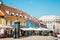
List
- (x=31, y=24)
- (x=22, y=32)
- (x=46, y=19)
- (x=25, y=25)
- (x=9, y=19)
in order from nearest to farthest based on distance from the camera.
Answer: (x=9, y=19) < (x=22, y=32) < (x=25, y=25) < (x=31, y=24) < (x=46, y=19)

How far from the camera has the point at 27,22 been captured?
42.5 m

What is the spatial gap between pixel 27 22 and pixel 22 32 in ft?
14.7

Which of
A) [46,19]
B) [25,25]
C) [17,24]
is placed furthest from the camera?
[46,19]

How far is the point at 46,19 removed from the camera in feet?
300

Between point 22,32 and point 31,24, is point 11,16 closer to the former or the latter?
point 22,32

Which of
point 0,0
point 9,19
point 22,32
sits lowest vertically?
point 22,32

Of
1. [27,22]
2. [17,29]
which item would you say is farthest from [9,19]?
[17,29]

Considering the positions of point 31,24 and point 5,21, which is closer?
point 5,21

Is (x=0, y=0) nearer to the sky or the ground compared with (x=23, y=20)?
nearer to the sky

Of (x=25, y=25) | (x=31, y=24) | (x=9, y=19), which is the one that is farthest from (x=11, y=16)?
(x=31, y=24)

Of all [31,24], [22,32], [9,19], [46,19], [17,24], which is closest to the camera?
[17,24]

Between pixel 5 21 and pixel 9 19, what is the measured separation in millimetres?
1672

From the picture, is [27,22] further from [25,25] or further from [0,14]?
[0,14]

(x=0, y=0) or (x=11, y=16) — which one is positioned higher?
(x=0, y=0)
